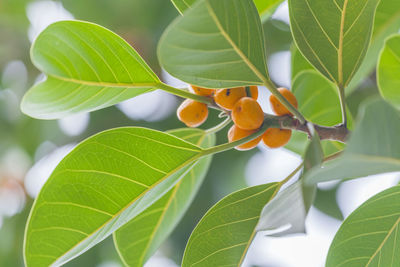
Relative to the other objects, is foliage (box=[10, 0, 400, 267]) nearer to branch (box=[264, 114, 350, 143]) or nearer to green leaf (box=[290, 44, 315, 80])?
branch (box=[264, 114, 350, 143])

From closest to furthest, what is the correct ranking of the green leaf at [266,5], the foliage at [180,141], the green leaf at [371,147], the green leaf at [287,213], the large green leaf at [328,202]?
1. the green leaf at [371,147]
2. the green leaf at [287,213]
3. the foliage at [180,141]
4. the green leaf at [266,5]
5. the large green leaf at [328,202]

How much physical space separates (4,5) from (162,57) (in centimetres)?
205

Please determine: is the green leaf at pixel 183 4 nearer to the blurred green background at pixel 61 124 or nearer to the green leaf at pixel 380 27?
the green leaf at pixel 380 27

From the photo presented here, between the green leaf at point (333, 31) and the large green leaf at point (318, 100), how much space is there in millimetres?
262

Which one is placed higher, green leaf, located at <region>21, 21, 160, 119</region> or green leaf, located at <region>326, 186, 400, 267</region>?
green leaf, located at <region>21, 21, 160, 119</region>

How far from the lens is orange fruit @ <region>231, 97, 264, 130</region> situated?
0.72m

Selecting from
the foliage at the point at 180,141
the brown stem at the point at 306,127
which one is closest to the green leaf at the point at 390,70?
the foliage at the point at 180,141

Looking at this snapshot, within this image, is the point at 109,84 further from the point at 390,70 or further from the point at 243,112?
the point at 390,70

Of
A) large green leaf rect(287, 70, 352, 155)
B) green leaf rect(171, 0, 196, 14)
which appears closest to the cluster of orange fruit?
green leaf rect(171, 0, 196, 14)

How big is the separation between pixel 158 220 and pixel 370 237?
0.42m

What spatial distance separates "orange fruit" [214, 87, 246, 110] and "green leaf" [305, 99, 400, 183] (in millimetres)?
297

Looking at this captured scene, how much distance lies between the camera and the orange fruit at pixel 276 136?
2.58 ft

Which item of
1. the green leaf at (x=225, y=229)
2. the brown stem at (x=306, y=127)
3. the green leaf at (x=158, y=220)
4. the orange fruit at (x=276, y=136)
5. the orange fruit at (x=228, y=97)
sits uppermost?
the orange fruit at (x=228, y=97)

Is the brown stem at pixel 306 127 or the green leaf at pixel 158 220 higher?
the brown stem at pixel 306 127
